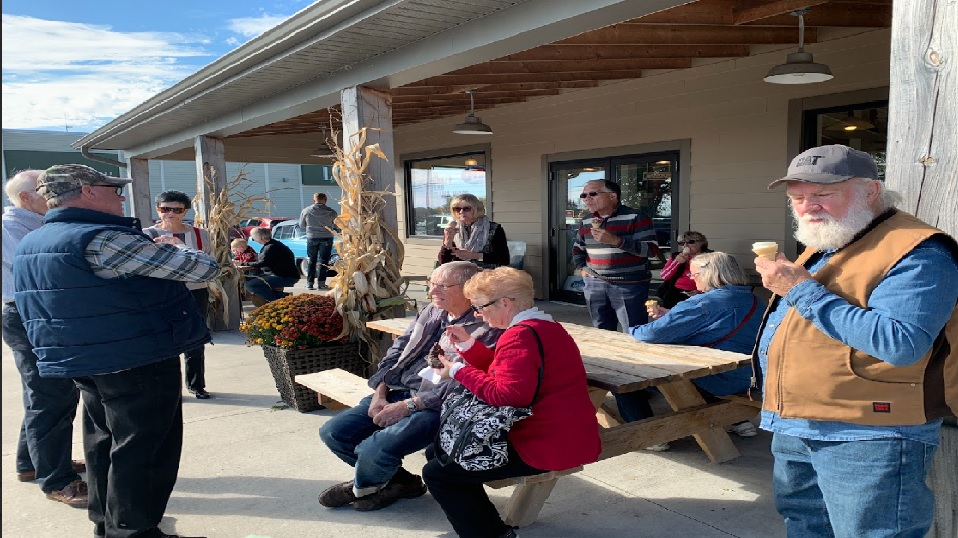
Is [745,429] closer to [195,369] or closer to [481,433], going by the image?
[481,433]

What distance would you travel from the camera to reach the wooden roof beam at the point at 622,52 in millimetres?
5207

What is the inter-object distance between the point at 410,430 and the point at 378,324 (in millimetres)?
1582

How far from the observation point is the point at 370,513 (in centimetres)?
311

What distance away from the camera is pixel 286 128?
9.78 meters

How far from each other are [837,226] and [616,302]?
2.79 m

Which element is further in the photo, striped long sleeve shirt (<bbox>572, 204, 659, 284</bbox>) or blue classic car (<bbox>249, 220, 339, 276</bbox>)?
blue classic car (<bbox>249, 220, 339, 276</bbox>)

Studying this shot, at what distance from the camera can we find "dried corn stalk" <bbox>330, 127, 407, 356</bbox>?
4.83 meters

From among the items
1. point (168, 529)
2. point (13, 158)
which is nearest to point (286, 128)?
point (168, 529)

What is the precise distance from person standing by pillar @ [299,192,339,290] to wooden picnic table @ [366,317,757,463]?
25.8 ft

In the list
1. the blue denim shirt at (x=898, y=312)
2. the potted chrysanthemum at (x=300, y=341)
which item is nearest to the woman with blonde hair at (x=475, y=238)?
the potted chrysanthemum at (x=300, y=341)

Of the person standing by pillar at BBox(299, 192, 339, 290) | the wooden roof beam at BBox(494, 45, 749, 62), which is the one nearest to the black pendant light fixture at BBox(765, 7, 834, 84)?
the wooden roof beam at BBox(494, 45, 749, 62)

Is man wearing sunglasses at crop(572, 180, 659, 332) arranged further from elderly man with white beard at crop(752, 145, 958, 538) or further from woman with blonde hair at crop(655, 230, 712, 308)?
elderly man with white beard at crop(752, 145, 958, 538)

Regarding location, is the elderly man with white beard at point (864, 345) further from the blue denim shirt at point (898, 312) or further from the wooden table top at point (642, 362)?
the wooden table top at point (642, 362)

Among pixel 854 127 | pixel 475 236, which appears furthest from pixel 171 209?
pixel 854 127
